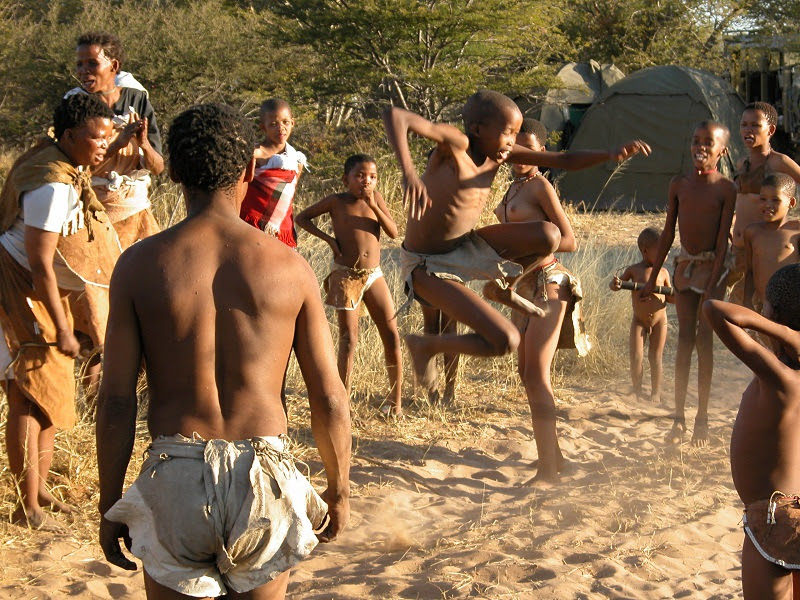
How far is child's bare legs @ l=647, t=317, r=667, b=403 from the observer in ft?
23.1

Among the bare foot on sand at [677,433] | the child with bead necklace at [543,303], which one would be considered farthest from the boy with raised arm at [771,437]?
the bare foot on sand at [677,433]

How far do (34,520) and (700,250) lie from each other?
4.05 meters


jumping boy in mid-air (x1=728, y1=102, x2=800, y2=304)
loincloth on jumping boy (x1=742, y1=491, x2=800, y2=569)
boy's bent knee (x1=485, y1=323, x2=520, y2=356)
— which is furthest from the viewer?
jumping boy in mid-air (x1=728, y1=102, x2=800, y2=304)

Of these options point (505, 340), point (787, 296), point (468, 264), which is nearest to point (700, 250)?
point (468, 264)

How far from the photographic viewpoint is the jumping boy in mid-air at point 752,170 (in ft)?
20.4

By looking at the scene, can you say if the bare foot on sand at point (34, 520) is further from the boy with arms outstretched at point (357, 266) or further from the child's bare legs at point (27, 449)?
the boy with arms outstretched at point (357, 266)

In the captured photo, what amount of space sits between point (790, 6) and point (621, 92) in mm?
8428

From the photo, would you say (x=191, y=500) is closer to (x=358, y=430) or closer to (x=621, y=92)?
(x=358, y=430)

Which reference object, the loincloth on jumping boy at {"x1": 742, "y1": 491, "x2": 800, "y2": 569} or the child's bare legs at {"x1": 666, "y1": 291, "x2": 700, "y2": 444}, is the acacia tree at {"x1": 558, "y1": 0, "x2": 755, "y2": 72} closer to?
the child's bare legs at {"x1": 666, "y1": 291, "x2": 700, "y2": 444}

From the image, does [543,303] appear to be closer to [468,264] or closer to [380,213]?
[468,264]

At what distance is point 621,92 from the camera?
1579cm

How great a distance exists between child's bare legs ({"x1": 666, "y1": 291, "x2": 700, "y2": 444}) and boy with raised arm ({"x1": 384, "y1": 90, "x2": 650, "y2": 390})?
1.53 meters

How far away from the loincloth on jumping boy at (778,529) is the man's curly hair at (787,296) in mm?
554

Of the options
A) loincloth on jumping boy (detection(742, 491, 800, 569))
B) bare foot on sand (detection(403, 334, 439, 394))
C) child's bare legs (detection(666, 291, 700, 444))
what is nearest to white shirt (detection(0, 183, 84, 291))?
bare foot on sand (detection(403, 334, 439, 394))
